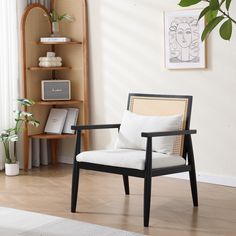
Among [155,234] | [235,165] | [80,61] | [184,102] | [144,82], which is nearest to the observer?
[155,234]

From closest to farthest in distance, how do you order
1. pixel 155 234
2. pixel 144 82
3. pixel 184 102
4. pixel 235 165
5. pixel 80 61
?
pixel 155 234, pixel 184 102, pixel 235 165, pixel 144 82, pixel 80 61

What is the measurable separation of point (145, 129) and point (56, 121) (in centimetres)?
181

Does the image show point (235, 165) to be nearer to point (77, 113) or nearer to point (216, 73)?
point (216, 73)

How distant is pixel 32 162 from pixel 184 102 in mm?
2153

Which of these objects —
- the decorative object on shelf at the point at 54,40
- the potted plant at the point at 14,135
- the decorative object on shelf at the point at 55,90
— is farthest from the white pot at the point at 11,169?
the decorative object on shelf at the point at 54,40

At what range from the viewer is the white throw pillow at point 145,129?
11.2 ft

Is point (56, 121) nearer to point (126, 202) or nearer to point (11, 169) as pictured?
point (11, 169)

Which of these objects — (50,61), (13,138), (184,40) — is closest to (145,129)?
(184,40)

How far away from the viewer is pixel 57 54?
207 inches

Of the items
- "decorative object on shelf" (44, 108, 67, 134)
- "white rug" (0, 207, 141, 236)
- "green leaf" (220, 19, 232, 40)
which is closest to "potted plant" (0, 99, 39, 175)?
"decorative object on shelf" (44, 108, 67, 134)

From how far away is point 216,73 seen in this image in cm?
420

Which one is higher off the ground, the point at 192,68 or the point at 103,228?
the point at 192,68

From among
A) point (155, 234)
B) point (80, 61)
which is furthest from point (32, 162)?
point (155, 234)

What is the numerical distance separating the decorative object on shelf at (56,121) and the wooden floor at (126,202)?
1.64 feet
